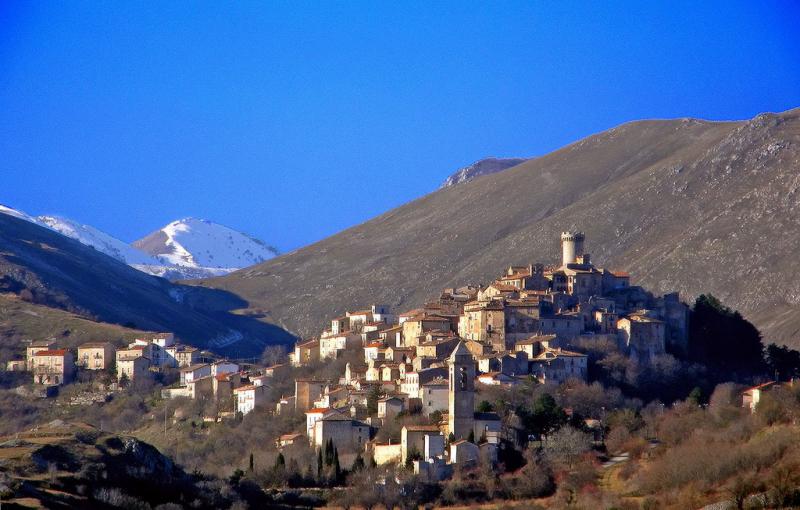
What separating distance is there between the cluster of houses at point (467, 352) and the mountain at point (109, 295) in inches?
1420

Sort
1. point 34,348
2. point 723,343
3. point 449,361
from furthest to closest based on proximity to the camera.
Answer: point 34,348 < point 723,343 < point 449,361

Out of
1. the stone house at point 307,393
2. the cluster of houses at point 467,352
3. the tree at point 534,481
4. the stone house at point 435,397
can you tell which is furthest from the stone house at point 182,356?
the tree at point 534,481

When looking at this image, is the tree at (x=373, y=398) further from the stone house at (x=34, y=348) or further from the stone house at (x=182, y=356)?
the stone house at (x=34, y=348)

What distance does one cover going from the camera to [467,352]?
75312 millimetres

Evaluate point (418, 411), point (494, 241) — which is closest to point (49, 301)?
point (494, 241)

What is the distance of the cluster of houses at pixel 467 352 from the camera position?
73438 mm

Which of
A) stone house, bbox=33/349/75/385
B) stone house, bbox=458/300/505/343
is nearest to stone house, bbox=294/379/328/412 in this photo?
stone house, bbox=458/300/505/343

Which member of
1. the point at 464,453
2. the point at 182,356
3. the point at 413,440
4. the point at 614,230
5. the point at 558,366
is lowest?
the point at 464,453

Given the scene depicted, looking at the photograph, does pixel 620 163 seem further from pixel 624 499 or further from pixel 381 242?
pixel 624 499

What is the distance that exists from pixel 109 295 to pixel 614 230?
44.1 meters

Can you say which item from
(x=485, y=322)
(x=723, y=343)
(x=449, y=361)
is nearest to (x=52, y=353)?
(x=485, y=322)

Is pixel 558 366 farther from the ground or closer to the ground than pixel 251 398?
farther from the ground

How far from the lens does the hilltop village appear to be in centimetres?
7362

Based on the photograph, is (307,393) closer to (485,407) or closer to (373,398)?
(373,398)
